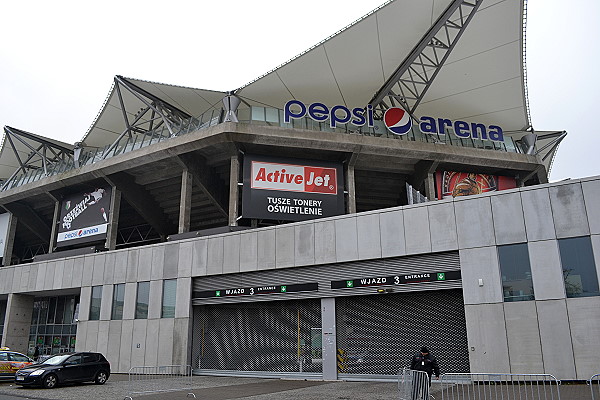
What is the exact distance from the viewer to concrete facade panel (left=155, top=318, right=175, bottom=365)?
2441cm

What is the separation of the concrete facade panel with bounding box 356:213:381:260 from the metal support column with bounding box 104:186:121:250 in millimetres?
20072

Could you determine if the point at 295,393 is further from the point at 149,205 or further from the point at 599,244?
the point at 149,205

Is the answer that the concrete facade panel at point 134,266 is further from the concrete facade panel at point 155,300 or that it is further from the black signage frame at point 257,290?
the black signage frame at point 257,290

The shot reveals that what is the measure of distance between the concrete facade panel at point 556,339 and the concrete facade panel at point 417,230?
4.69 m

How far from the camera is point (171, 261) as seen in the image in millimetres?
26312

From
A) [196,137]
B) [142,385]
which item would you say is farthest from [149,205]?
[142,385]

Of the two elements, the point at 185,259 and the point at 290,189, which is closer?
the point at 185,259

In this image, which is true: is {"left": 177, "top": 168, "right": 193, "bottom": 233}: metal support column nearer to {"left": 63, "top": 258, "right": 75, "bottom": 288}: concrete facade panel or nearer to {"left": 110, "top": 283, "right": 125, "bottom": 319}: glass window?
{"left": 110, "top": 283, "right": 125, "bottom": 319}: glass window

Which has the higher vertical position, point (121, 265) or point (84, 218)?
point (84, 218)

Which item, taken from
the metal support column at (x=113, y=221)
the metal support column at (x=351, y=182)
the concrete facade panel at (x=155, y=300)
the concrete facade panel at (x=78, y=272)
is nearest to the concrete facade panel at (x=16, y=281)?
the concrete facade panel at (x=78, y=272)

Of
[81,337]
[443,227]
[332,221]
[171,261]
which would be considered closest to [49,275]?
[81,337]

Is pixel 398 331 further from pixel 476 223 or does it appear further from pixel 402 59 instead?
pixel 402 59

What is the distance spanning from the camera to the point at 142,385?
19031 mm

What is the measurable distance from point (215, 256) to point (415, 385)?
1519 cm
